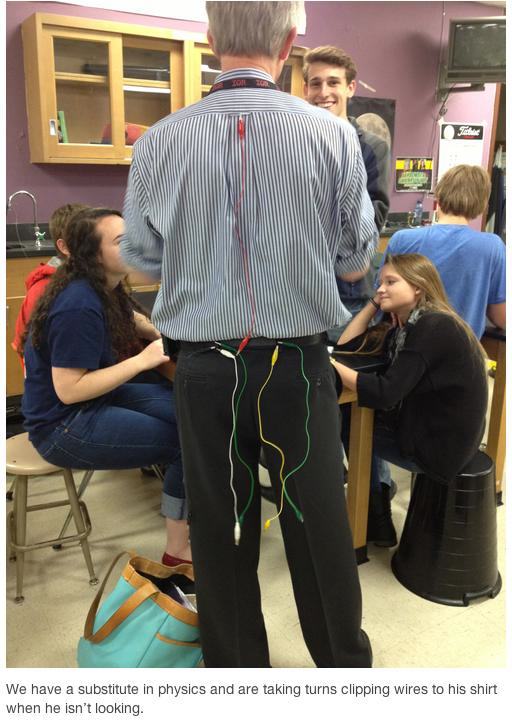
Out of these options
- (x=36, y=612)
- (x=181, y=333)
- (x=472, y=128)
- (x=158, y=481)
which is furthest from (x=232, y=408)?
(x=472, y=128)

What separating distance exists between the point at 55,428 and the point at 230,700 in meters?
0.88

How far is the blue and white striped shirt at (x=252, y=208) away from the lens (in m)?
1.08

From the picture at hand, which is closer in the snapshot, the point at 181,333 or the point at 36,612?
the point at 181,333

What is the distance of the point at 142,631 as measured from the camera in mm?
1428

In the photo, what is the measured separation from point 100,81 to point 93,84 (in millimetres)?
52

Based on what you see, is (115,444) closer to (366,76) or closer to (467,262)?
(467,262)

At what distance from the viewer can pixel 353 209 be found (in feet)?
3.75

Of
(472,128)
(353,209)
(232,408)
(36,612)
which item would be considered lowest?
(36,612)

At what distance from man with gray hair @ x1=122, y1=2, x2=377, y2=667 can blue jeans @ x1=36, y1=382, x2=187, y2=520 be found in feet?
1.79

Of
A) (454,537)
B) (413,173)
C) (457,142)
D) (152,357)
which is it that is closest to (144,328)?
(152,357)

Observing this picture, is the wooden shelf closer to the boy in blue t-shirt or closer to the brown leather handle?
the boy in blue t-shirt

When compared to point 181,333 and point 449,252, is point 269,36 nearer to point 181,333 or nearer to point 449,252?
point 181,333

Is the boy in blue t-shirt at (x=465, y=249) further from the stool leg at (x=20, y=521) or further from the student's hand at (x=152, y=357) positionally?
the stool leg at (x=20, y=521)

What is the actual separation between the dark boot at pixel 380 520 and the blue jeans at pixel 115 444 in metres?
0.66
